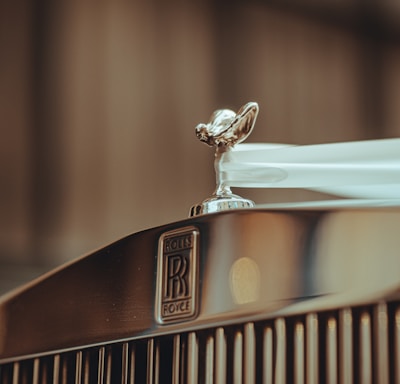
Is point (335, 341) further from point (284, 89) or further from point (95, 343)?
point (284, 89)

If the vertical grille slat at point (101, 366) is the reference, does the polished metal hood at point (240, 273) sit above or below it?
above

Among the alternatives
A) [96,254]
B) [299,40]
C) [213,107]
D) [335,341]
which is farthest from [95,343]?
[299,40]

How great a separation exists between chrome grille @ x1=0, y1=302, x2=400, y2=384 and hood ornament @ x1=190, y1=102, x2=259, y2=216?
0.29ft

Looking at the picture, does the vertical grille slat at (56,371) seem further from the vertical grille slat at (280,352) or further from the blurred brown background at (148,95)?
the blurred brown background at (148,95)

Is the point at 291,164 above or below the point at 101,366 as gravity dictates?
above

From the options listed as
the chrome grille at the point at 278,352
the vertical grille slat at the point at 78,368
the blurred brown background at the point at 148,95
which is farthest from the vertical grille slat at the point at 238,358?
the blurred brown background at the point at 148,95

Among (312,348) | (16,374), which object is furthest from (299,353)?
(16,374)

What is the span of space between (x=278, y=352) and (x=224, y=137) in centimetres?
16

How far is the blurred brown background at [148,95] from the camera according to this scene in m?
2.29

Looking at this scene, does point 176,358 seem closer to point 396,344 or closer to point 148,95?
point 396,344

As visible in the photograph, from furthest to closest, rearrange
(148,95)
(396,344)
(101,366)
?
(148,95), (101,366), (396,344)

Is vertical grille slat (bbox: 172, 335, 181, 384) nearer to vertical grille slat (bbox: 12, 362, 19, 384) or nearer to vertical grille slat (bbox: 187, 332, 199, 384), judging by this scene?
vertical grille slat (bbox: 187, 332, 199, 384)

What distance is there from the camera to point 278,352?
45cm

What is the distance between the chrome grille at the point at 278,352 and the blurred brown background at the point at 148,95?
5.54 feet
